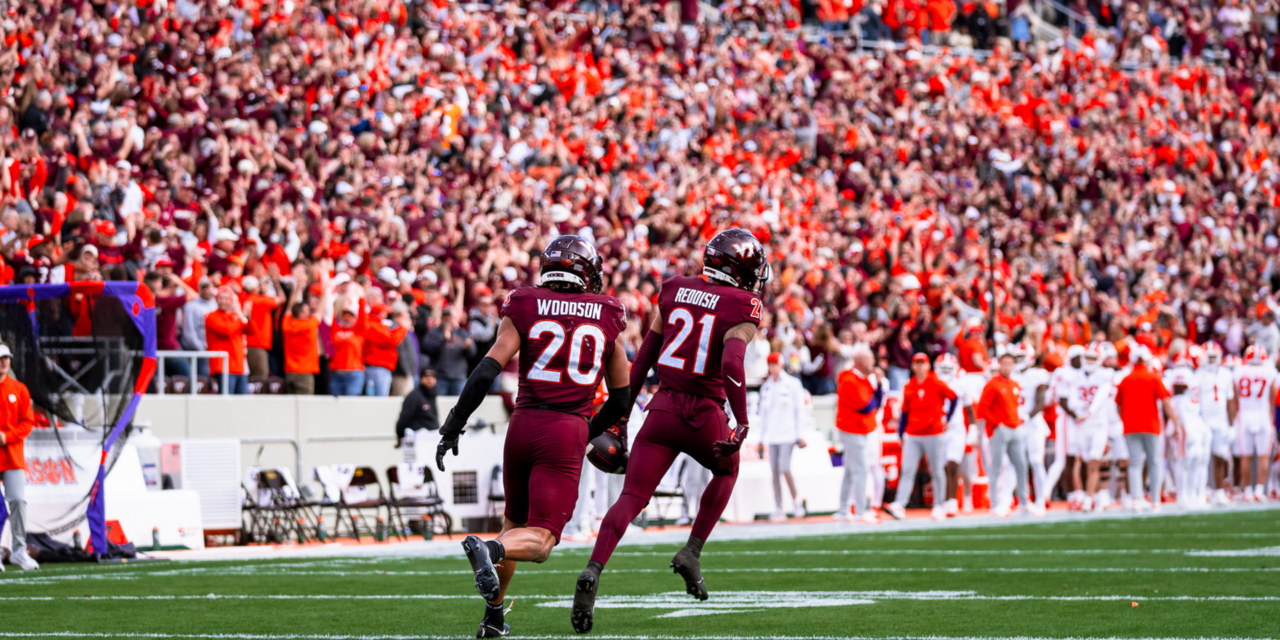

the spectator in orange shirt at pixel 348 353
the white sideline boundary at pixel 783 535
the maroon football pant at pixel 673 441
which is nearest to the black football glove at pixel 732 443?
the maroon football pant at pixel 673 441

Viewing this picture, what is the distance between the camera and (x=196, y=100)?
19.2 meters

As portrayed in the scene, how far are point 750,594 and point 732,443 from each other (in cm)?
195

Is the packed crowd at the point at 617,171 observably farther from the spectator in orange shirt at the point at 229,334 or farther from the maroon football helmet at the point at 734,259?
the maroon football helmet at the point at 734,259

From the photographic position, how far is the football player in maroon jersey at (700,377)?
8523 mm

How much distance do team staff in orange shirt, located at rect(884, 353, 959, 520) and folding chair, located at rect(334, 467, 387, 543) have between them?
5650 mm

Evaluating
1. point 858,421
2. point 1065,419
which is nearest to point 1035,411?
point 1065,419

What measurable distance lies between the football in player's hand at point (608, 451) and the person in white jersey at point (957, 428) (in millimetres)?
11492

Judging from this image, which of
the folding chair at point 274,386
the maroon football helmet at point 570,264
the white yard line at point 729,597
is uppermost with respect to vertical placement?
the maroon football helmet at point 570,264

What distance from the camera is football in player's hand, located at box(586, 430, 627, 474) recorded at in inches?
332

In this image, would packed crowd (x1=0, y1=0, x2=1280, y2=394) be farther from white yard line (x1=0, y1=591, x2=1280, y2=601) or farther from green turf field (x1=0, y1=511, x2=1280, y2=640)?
white yard line (x1=0, y1=591, x2=1280, y2=601)

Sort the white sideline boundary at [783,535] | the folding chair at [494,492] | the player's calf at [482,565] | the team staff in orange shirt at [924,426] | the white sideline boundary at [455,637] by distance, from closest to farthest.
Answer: the player's calf at [482,565], the white sideline boundary at [455,637], the white sideline boundary at [783,535], the folding chair at [494,492], the team staff in orange shirt at [924,426]

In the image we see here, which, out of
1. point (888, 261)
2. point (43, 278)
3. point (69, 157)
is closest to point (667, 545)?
point (43, 278)

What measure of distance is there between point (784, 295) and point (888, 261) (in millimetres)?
2839

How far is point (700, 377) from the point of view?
28.6ft
